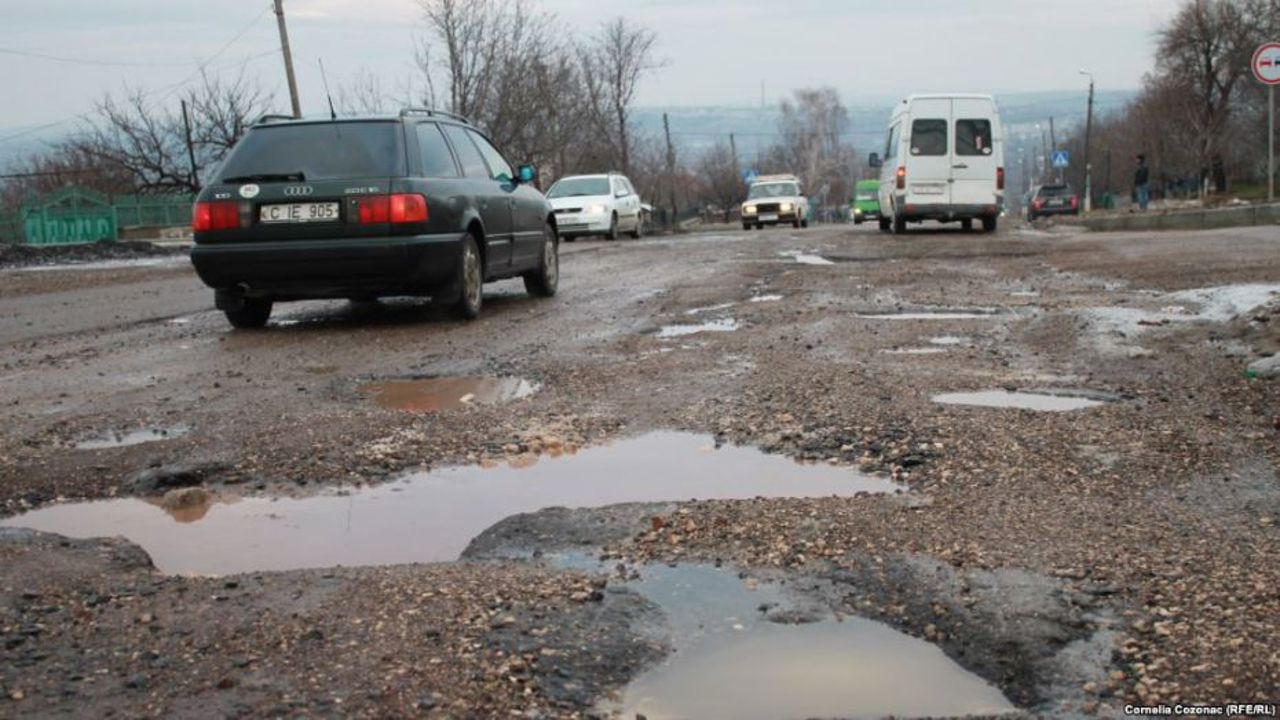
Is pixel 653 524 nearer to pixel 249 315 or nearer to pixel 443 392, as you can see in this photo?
pixel 443 392

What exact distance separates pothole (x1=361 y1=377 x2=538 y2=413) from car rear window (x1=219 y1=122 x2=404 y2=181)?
288 centimetres

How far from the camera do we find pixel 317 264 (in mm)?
8203

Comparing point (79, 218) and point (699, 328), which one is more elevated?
point (79, 218)

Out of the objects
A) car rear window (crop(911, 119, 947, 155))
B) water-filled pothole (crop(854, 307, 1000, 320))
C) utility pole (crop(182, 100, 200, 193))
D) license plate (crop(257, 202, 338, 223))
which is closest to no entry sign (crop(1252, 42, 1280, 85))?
car rear window (crop(911, 119, 947, 155))

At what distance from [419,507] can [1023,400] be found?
110 inches

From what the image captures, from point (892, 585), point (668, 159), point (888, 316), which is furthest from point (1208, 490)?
point (668, 159)

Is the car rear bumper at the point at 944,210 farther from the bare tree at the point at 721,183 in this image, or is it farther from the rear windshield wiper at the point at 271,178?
the bare tree at the point at 721,183

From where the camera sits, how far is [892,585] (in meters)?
2.88

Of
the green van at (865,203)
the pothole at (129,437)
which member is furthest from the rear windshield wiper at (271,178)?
the green van at (865,203)

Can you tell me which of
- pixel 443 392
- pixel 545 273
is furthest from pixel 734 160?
pixel 443 392

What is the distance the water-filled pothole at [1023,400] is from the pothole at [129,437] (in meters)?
3.20

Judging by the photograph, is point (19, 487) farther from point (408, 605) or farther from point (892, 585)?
point (892, 585)

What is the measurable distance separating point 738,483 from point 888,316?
4.57m

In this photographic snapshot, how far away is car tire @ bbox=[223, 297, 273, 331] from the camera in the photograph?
8750 millimetres
